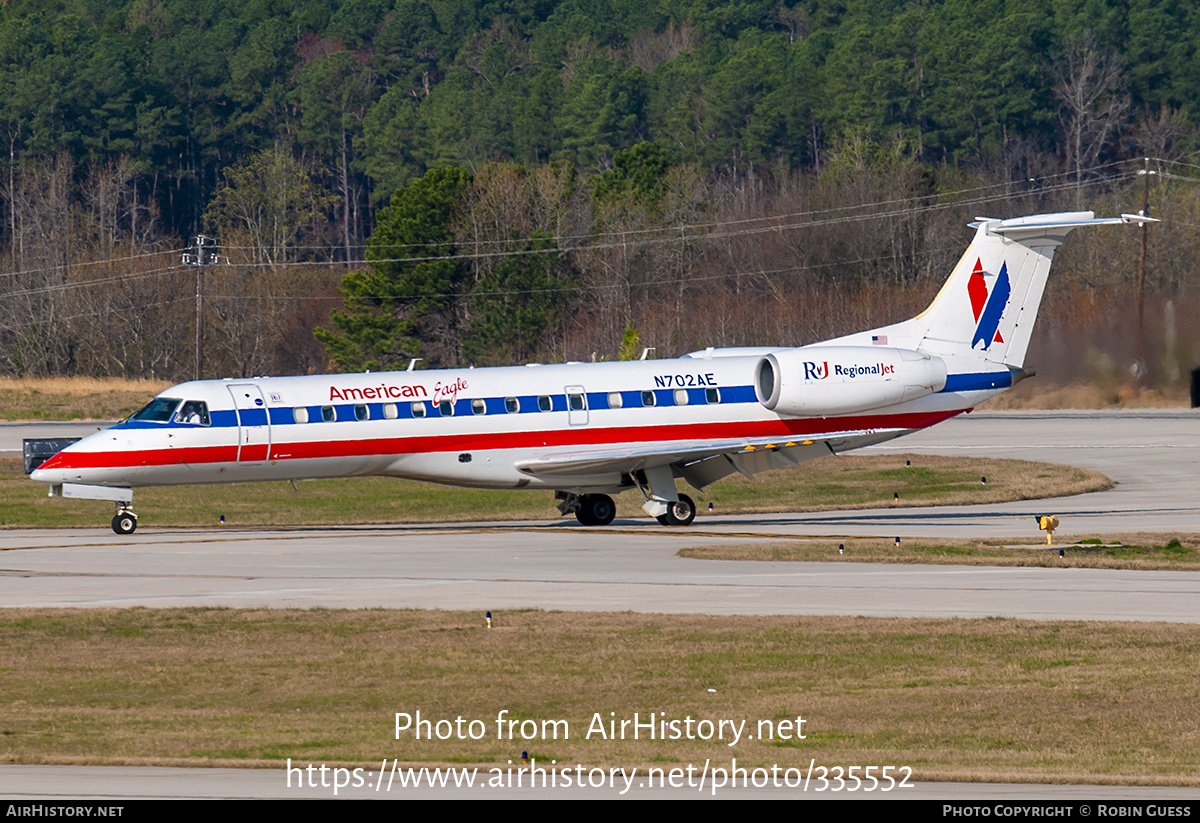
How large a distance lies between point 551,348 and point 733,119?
42.8 m

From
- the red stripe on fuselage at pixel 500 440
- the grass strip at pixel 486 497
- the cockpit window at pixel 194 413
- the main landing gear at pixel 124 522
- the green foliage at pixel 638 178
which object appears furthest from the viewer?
the green foliage at pixel 638 178

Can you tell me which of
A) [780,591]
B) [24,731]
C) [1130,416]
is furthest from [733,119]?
[24,731]

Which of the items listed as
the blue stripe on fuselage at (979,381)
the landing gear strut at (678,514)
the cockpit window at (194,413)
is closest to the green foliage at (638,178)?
the blue stripe on fuselage at (979,381)

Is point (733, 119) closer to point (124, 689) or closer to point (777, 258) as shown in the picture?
point (777, 258)

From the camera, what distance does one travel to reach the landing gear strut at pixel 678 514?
109 feet

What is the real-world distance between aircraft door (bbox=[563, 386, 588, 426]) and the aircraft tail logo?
8494 mm

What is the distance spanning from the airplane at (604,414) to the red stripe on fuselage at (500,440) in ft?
0.09

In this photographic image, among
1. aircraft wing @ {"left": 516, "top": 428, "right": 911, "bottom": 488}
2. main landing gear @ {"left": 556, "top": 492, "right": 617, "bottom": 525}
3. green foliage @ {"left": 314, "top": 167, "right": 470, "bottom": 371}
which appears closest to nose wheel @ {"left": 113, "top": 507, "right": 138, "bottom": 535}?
aircraft wing @ {"left": 516, "top": 428, "right": 911, "bottom": 488}

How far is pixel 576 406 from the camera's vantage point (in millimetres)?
33000

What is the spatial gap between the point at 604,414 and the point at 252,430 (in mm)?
6985

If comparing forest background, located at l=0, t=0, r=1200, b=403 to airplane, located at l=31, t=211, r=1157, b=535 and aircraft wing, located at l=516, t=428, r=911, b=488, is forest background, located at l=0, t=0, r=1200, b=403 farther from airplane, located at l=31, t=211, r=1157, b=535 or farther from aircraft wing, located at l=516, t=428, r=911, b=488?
aircraft wing, located at l=516, t=428, r=911, b=488

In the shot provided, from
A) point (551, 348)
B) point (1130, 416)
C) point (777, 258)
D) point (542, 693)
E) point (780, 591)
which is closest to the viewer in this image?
point (542, 693)

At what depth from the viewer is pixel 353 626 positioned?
2022 cm

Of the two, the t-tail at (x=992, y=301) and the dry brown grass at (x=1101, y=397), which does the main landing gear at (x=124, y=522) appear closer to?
the t-tail at (x=992, y=301)
